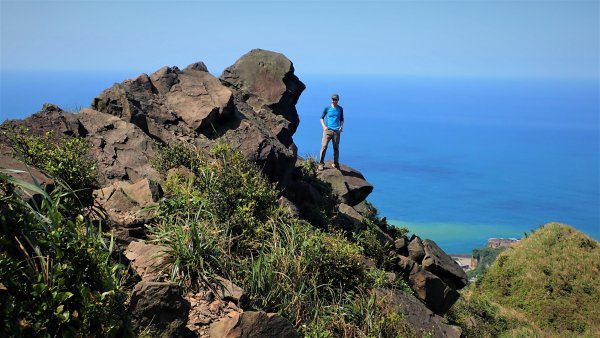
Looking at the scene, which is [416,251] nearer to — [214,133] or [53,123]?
[214,133]

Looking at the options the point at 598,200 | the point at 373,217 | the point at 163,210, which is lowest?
the point at 163,210

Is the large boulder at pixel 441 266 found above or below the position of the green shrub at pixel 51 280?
above

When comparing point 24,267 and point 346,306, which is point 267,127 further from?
point 24,267

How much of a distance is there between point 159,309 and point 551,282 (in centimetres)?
1885

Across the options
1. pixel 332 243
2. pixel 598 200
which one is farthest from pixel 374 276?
pixel 598 200

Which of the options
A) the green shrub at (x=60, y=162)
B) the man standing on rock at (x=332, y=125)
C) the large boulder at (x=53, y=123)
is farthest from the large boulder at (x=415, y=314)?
the man standing on rock at (x=332, y=125)

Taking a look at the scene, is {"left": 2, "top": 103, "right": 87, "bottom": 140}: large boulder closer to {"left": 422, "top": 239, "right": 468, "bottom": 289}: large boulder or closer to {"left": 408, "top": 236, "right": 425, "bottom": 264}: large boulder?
{"left": 408, "top": 236, "right": 425, "bottom": 264}: large boulder

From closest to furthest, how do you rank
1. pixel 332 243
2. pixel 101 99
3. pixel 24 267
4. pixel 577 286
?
1. pixel 24 267
2. pixel 332 243
3. pixel 101 99
4. pixel 577 286

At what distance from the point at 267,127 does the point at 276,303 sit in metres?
7.86

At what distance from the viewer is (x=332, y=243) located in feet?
36.3

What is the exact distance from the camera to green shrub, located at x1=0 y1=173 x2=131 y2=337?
558 cm

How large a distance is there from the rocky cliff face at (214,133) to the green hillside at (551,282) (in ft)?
18.2

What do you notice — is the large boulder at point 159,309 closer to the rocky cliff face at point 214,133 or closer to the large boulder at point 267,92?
the rocky cliff face at point 214,133

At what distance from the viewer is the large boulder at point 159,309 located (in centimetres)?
687
